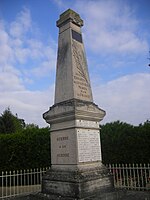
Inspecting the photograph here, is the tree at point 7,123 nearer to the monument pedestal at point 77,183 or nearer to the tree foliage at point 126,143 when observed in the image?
the tree foliage at point 126,143

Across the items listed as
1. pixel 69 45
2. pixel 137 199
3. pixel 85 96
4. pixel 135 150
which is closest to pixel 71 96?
pixel 85 96

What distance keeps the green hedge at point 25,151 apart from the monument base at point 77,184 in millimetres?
5779

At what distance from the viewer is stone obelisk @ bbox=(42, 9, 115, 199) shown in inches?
229

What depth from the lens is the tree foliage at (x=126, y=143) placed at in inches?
383

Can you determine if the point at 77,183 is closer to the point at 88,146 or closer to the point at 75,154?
the point at 75,154

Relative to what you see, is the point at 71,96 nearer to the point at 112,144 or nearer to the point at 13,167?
the point at 112,144

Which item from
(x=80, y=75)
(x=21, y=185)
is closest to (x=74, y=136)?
(x=80, y=75)

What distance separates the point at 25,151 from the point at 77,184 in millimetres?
7351

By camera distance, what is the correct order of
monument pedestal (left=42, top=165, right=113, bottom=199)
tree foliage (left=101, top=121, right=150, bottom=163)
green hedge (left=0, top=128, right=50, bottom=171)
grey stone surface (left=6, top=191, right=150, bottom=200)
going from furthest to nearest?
green hedge (left=0, top=128, right=50, bottom=171)
tree foliage (left=101, top=121, right=150, bottom=163)
grey stone surface (left=6, top=191, right=150, bottom=200)
monument pedestal (left=42, top=165, right=113, bottom=199)

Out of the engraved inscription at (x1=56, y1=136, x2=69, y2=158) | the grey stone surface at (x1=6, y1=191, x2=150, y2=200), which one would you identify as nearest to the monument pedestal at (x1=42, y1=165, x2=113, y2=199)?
the grey stone surface at (x1=6, y1=191, x2=150, y2=200)

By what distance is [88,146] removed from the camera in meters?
6.27

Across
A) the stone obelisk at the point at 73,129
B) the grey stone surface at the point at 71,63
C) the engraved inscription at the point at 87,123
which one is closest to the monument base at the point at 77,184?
the stone obelisk at the point at 73,129

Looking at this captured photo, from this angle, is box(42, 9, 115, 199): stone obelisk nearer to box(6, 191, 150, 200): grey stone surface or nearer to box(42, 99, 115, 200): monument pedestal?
box(42, 99, 115, 200): monument pedestal

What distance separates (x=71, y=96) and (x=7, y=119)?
1606cm
